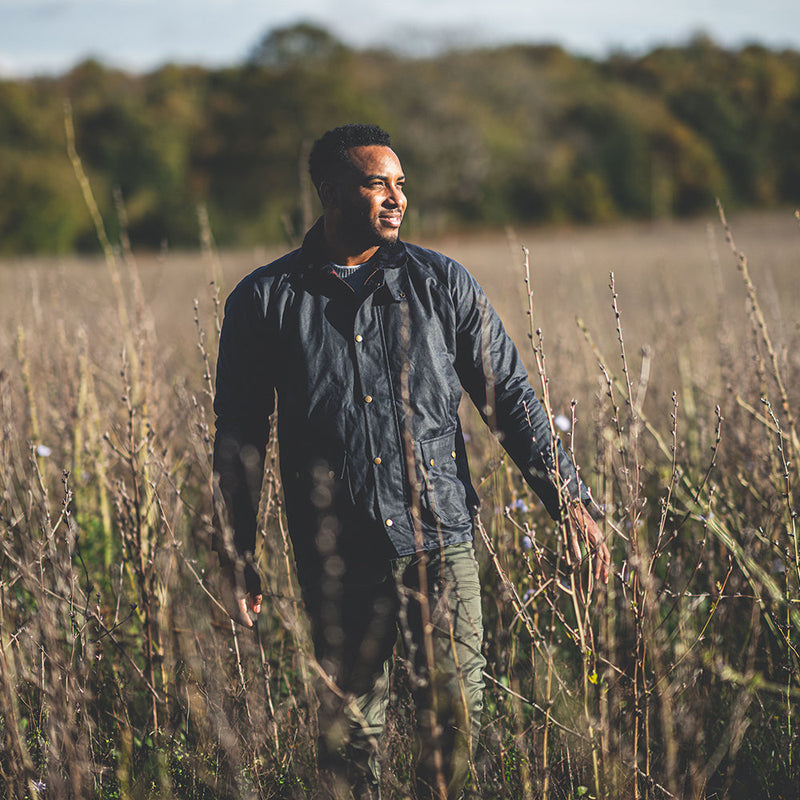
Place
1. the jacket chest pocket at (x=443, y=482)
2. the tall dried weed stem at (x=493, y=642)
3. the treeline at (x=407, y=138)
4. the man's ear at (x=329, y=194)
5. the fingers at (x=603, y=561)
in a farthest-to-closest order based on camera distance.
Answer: the treeline at (x=407, y=138), the man's ear at (x=329, y=194), the jacket chest pocket at (x=443, y=482), the fingers at (x=603, y=561), the tall dried weed stem at (x=493, y=642)

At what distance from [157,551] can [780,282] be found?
10055 mm

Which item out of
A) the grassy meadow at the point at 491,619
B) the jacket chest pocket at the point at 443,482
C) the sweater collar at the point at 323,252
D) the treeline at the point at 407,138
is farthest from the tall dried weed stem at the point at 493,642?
the treeline at the point at 407,138

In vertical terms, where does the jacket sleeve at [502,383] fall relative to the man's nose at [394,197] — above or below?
below

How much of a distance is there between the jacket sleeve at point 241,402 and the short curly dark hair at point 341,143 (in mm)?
383

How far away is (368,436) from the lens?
1841 mm

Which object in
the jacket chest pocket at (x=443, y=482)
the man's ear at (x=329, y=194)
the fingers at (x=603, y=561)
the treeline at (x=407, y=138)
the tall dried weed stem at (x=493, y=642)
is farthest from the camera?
the treeline at (x=407, y=138)

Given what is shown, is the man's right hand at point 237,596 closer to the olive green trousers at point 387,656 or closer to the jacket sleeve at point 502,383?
the olive green trousers at point 387,656

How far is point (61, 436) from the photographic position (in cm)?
290

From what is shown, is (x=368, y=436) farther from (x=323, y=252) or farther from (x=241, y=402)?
(x=323, y=252)

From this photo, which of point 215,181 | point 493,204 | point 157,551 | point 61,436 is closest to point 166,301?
point 61,436

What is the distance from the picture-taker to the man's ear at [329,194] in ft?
6.41

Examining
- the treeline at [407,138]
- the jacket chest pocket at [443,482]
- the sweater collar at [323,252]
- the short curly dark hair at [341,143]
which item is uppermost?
the treeline at [407,138]

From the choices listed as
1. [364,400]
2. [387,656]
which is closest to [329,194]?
[364,400]

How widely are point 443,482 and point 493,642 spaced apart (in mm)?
956
